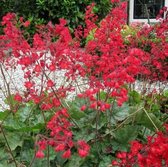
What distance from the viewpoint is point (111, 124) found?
7.93 feet

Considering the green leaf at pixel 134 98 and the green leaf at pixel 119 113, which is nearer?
the green leaf at pixel 119 113

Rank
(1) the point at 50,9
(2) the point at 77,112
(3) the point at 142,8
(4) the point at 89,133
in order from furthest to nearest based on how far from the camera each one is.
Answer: (3) the point at 142,8 < (1) the point at 50,9 < (2) the point at 77,112 < (4) the point at 89,133

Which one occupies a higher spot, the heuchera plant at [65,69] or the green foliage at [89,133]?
the heuchera plant at [65,69]

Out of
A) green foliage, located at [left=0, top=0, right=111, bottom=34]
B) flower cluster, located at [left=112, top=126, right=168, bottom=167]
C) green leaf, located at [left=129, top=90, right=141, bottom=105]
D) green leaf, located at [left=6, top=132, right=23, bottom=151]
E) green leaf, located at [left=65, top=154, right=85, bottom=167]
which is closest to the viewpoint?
flower cluster, located at [left=112, top=126, right=168, bottom=167]

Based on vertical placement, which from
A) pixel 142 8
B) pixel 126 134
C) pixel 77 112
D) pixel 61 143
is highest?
pixel 61 143

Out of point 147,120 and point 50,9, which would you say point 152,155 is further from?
point 50,9

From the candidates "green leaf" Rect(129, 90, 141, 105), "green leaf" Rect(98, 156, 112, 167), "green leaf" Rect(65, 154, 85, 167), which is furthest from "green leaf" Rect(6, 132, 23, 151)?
"green leaf" Rect(129, 90, 141, 105)

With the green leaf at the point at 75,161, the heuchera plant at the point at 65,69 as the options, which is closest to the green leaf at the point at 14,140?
the heuchera plant at the point at 65,69

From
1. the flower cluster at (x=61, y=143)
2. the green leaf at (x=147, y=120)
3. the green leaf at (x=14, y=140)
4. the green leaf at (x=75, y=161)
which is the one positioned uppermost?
the flower cluster at (x=61, y=143)

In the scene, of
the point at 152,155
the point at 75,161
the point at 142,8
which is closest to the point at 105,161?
the point at 75,161

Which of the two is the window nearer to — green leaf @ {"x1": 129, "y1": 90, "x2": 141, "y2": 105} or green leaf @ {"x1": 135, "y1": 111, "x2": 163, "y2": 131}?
green leaf @ {"x1": 129, "y1": 90, "x2": 141, "y2": 105}

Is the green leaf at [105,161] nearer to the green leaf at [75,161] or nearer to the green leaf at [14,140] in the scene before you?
the green leaf at [75,161]

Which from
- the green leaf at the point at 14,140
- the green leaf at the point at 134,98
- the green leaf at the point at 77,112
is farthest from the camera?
the green leaf at the point at 134,98

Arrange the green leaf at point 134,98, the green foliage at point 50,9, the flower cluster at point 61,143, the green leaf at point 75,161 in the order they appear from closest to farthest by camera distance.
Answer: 1. the flower cluster at point 61,143
2. the green leaf at point 75,161
3. the green leaf at point 134,98
4. the green foliage at point 50,9
